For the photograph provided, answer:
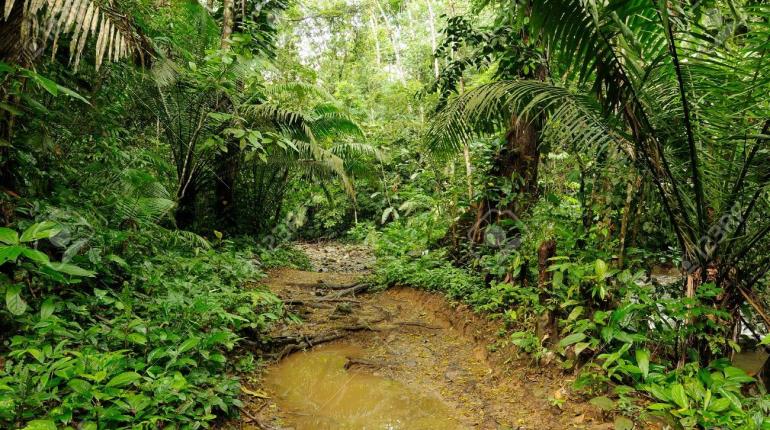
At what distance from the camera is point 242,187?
8.90 m

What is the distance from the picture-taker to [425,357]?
388cm

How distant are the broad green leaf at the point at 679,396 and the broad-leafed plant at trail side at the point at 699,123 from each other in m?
0.49

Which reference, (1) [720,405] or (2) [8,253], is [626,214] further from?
(2) [8,253]

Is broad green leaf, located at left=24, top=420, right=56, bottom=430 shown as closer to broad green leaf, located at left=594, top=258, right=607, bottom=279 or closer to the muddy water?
the muddy water

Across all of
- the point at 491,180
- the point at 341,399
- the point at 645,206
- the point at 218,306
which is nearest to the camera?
the point at 645,206

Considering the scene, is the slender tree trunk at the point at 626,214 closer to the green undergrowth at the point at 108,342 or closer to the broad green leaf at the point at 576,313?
the broad green leaf at the point at 576,313

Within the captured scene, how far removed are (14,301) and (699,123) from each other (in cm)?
385

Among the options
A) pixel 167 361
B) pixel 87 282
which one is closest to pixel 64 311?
pixel 87 282

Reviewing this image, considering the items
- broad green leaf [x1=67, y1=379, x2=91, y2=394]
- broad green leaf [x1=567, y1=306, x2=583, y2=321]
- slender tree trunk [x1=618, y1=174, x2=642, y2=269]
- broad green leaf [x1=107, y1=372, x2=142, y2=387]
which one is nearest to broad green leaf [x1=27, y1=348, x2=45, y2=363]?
broad green leaf [x1=67, y1=379, x2=91, y2=394]

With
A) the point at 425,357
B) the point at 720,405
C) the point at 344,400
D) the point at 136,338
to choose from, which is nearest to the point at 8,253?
the point at 136,338

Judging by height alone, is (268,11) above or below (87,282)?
above

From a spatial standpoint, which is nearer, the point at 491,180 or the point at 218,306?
the point at 218,306

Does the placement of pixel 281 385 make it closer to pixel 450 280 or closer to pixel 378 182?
pixel 450 280

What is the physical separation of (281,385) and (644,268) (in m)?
2.76
